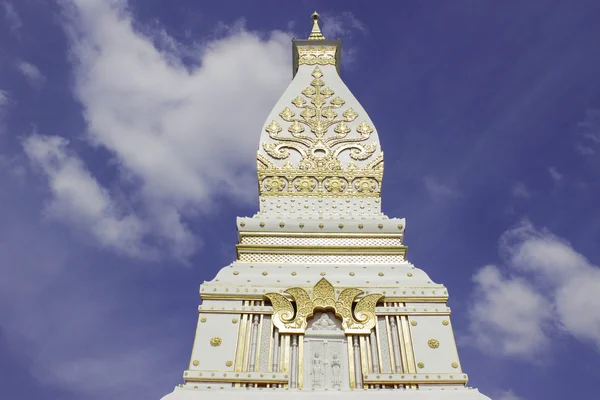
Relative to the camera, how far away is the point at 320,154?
9906 mm

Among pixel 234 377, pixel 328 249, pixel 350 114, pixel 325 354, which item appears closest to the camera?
pixel 234 377

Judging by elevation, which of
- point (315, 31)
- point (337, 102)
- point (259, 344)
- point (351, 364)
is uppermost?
point (315, 31)

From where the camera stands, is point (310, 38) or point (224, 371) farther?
point (310, 38)

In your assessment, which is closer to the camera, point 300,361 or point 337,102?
point 300,361

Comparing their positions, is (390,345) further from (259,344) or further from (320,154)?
(320,154)

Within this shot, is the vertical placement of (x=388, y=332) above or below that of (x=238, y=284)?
below

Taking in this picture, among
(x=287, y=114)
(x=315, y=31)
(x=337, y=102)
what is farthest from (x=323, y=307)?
(x=315, y=31)

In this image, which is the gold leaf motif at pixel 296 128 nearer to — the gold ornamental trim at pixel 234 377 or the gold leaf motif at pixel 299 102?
the gold leaf motif at pixel 299 102

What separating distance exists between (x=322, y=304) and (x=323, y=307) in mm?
36

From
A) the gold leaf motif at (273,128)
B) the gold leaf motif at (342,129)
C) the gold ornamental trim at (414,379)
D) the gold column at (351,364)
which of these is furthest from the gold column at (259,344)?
the gold leaf motif at (342,129)

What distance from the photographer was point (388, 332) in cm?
725

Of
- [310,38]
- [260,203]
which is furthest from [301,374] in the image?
[310,38]

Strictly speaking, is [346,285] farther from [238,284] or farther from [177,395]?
[177,395]

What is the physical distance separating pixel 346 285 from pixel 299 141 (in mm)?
3120
